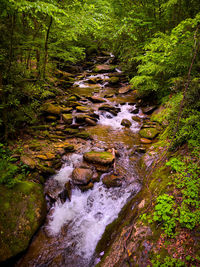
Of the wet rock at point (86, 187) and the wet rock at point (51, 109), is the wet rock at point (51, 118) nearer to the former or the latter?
the wet rock at point (51, 109)

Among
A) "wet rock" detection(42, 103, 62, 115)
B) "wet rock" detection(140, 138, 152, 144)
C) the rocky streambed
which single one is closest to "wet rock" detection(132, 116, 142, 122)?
the rocky streambed

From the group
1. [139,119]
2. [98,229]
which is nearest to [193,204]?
[98,229]

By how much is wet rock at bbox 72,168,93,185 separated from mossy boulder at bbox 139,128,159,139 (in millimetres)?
3497

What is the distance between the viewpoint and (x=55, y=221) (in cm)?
388

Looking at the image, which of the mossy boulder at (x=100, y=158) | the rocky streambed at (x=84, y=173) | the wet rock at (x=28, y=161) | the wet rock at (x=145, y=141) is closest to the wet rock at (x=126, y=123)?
the rocky streambed at (x=84, y=173)

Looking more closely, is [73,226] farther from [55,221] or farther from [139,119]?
[139,119]

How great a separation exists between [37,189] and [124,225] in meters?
2.45

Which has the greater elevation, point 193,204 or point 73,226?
point 193,204

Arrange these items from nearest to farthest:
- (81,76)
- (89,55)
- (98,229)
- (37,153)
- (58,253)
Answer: (58,253) → (98,229) → (37,153) → (81,76) → (89,55)

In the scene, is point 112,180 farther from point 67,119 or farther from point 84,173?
point 67,119

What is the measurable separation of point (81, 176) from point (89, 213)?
1.11m

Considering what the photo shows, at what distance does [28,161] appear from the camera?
461 centimetres

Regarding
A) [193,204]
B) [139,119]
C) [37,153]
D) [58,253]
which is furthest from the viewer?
[139,119]

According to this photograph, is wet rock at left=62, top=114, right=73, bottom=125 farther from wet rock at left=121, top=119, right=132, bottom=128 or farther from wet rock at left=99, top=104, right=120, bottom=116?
wet rock at left=121, top=119, right=132, bottom=128
